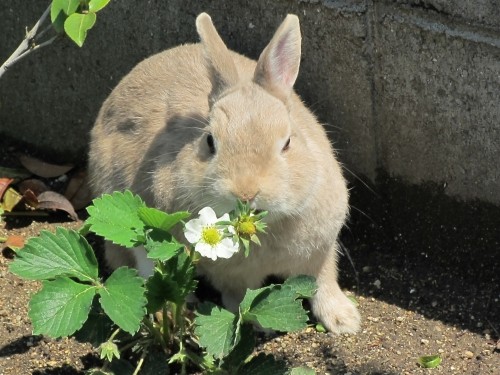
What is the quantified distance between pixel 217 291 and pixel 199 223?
1227 mm

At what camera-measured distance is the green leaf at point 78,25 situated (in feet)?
12.3

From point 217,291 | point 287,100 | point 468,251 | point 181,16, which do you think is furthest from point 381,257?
point 181,16

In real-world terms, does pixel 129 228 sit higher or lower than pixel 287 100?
lower

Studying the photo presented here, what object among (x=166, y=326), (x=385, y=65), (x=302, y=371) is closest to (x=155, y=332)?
(x=166, y=326)

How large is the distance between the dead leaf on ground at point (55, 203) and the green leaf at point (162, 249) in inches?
60.6

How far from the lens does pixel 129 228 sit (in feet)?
11.4

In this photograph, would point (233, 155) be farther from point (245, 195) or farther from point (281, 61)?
point (281, 61)

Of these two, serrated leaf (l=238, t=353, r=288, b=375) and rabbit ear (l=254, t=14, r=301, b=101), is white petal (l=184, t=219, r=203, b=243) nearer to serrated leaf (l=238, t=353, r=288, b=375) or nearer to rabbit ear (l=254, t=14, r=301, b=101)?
serrated leaf (l=238, t=353, r=288, b=375)

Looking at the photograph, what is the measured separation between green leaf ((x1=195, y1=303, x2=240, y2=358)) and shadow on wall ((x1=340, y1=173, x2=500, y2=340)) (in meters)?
1.04

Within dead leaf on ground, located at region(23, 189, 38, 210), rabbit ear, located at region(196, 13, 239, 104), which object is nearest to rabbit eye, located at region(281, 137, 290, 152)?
rabbit ear, located at region(196, 13, 239, 104)

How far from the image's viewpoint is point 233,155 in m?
3.43

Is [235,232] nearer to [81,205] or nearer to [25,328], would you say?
[25,328]

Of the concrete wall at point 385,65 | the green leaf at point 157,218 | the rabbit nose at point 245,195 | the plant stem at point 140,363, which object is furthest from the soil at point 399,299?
the rabbit nose at point 245,195

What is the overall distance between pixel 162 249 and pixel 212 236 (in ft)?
0.66
